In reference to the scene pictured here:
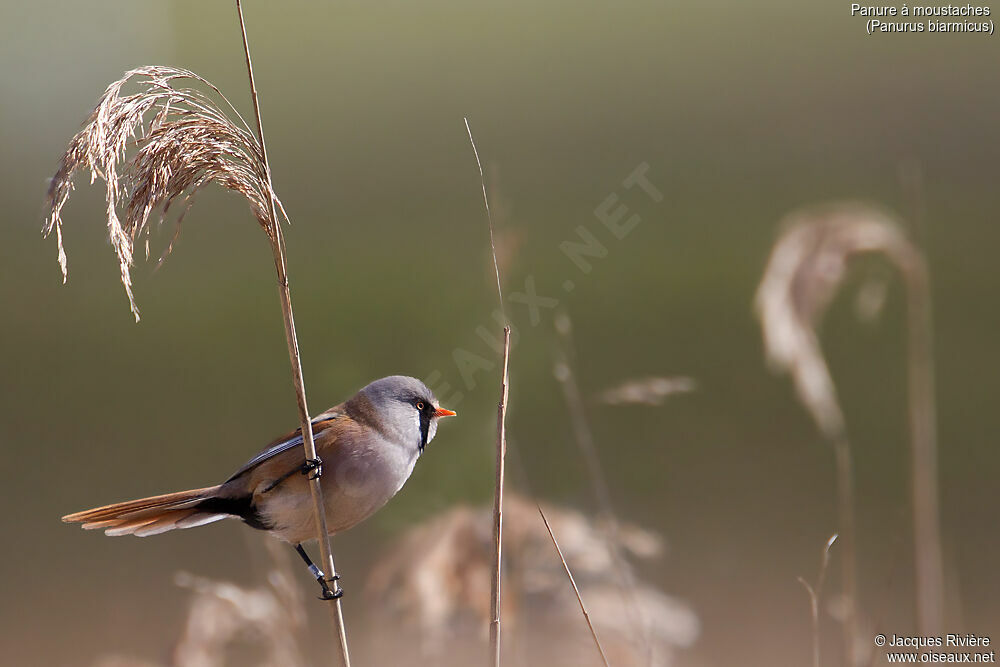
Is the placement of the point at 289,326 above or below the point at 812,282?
above

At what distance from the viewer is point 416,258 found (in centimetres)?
1195

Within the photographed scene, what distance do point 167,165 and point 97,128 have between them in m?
0.15

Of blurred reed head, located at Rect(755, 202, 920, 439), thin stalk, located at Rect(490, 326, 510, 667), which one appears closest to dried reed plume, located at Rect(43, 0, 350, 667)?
thin stalk, located at Rect(490, 326, 510, 667)

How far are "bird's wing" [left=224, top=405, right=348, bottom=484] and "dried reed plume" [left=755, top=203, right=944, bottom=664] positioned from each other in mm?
1232

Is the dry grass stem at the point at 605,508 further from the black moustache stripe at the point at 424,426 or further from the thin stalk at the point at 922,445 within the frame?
the thin stalk at the point at 922,445

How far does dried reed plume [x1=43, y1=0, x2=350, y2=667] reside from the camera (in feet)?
5.90

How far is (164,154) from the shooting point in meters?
1.86

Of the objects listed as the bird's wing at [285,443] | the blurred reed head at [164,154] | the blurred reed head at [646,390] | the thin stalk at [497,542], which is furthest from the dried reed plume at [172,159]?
the blurred reed head at [646,390]

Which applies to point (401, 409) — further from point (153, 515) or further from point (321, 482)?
point (153, 515)

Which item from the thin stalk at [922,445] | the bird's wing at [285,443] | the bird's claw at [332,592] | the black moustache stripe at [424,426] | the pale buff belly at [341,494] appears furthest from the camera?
the black moustache stripe at [424,426]

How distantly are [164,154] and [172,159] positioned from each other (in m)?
0.02

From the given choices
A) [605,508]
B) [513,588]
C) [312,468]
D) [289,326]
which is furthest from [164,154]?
[513,588]

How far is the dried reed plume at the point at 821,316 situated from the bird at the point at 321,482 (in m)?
1.03

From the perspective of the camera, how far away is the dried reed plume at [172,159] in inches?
70.7
